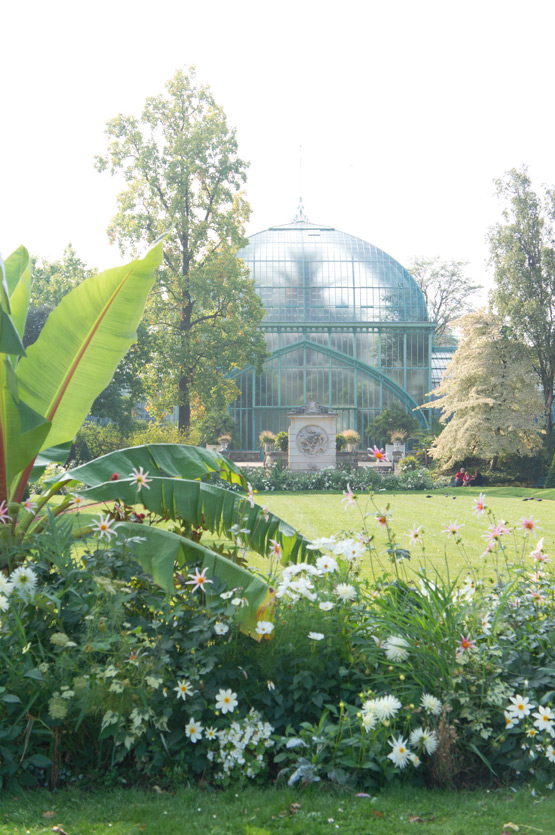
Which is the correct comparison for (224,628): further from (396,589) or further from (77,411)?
(77,411)

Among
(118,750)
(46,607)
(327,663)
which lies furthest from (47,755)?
(327,663)

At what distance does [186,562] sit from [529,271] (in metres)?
26.4

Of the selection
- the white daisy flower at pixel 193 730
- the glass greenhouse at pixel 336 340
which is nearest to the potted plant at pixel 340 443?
the glass greenhouse at pixel 336 340

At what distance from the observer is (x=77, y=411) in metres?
4.99

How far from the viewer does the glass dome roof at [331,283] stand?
37.0 m

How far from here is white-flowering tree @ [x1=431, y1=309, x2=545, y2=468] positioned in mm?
24406

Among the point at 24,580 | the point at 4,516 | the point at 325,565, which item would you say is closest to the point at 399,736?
the point at 325,565

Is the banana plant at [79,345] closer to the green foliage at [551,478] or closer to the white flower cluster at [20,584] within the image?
the white flower cluster at [20,584]

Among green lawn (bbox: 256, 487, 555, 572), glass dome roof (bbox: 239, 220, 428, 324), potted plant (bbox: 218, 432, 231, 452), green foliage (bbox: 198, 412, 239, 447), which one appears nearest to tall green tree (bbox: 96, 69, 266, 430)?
green foliage (bbox: 198, 412, 239, 447)

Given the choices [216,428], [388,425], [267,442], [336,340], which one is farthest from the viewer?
→ [336,340]

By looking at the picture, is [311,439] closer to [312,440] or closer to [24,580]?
[312,440]

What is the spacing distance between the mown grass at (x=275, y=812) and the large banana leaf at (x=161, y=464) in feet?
6.50

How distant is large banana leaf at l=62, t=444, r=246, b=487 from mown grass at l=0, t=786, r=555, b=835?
198 centimetres

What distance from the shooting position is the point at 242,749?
2.98 m
